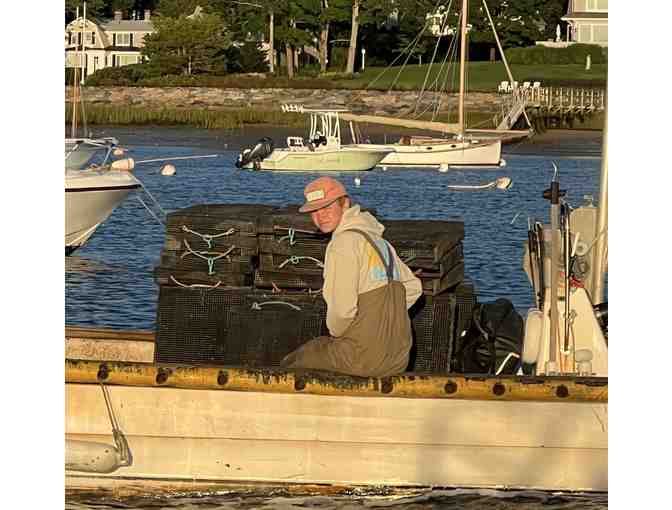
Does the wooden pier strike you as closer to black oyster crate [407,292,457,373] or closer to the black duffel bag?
the black duffel bag

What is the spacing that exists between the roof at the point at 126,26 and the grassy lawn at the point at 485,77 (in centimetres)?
2178

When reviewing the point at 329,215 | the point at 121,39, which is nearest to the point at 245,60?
the point at 121,39

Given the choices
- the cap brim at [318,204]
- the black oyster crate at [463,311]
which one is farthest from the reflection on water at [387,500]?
the cap brim at [318,204]

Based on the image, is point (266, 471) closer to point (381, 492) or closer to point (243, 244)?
point (381, 492)

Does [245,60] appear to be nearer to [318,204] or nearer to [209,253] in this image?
[209,253]

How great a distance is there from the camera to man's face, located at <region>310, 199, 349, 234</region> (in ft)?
29.2

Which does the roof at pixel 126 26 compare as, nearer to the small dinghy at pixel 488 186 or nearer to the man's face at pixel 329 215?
the small dinghy at pixel 488 186

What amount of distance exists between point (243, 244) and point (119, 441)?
1595 millimetres

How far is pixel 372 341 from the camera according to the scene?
927cm

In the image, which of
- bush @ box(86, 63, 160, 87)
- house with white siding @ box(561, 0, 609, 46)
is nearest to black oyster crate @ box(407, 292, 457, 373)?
bush @ box(86, 63, 160, 87)

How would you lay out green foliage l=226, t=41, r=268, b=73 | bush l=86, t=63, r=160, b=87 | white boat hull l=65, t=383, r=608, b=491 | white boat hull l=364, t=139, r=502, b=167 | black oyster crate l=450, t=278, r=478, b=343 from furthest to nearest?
green foliage l=226, t=41, r=268, b=73 → bush l=86, t=63, r=160, b=87 → white boat hull l=364, t=139, r=502, b=167 → black oyster crate l=450, t=278, r=478, b=343 → white boat hull l=65, t=383, r=608, b=491

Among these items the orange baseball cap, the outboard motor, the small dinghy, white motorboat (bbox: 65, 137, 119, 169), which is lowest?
the small dinghy

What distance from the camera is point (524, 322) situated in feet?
35.3

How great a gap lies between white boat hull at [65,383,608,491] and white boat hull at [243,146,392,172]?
44861mm
